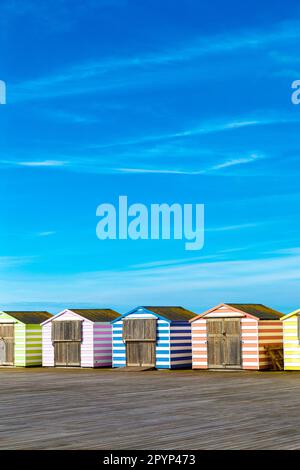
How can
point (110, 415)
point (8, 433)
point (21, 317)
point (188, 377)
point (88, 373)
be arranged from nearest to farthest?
point (8, 433) → point (110, 415) → point (188, 377) → point (88, 373) → point (21, 317)

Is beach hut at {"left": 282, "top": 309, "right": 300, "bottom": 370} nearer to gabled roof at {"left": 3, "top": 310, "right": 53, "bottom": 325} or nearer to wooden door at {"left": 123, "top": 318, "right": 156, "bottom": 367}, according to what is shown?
wooden door at {"left": 123, "top": 318, "right": 156, "bottom": 367}

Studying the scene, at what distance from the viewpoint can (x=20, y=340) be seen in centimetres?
4959

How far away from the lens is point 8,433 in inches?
702

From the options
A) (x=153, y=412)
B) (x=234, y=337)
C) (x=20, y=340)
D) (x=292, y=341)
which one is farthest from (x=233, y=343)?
(x=153, y=412)

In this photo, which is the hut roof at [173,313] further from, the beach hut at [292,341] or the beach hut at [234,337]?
the beach hut at [292,341]

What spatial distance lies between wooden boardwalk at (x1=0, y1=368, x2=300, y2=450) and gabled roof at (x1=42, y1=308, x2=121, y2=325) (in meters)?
10.4

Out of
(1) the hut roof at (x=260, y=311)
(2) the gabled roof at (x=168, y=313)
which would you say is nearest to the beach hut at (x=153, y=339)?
(2) the gabled roof at (x=168, y=313)

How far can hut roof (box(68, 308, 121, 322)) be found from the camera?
47.2m

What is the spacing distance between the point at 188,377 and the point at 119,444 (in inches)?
827

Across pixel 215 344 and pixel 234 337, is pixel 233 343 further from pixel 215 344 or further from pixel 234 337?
pixel 215 344

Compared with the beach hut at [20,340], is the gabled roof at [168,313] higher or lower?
higher

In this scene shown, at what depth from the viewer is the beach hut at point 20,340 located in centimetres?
4944
